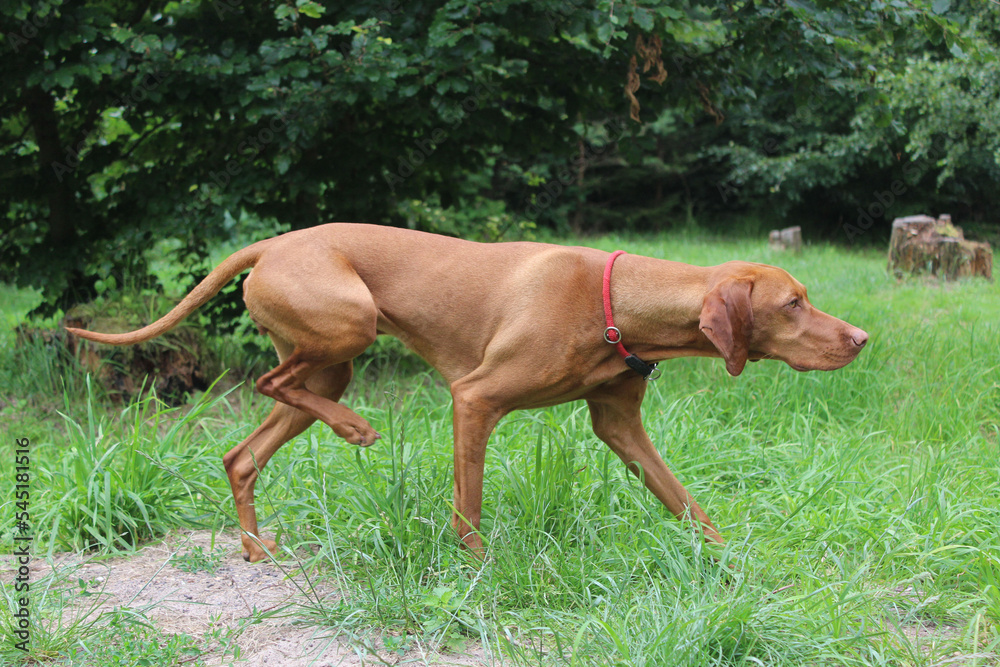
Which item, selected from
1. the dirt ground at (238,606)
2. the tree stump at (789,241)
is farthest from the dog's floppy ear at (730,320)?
the tree stump at (789,241)

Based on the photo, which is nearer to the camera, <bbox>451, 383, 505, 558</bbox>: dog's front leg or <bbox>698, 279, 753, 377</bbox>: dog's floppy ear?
<bbox>698, 279, 753, 377</bbox>: dog's floppy ear

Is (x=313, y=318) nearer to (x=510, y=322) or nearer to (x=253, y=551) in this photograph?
(x=510, y=322)

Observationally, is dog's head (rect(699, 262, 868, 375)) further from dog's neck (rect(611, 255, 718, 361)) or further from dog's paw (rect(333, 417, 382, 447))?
dog's paw (rect(333, 417, 382, 447))

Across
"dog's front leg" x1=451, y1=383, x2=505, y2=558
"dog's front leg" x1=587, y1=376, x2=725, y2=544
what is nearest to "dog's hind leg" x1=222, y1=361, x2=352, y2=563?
"dog's front leg" x1=451, y1=383, x2=505, y2=558

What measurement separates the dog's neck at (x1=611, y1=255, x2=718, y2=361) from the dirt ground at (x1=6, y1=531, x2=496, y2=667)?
1.21 m

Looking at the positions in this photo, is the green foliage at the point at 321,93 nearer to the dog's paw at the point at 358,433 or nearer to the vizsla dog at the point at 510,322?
the vizsla dog at the point at 510,322

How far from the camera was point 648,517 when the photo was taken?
346 centimetres

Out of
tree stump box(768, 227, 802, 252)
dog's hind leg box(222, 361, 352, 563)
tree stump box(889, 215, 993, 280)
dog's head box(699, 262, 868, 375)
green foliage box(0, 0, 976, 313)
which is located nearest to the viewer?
dog's head box(699, 262, 868, 375)

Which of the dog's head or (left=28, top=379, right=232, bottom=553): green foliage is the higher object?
the dog's head

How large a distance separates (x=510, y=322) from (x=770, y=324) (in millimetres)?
915

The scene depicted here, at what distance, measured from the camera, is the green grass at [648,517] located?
2.72 meters

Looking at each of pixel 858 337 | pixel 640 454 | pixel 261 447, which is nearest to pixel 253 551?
pixel 261 447

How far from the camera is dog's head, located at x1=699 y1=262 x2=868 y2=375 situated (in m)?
2.84

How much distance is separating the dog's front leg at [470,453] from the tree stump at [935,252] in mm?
8050
